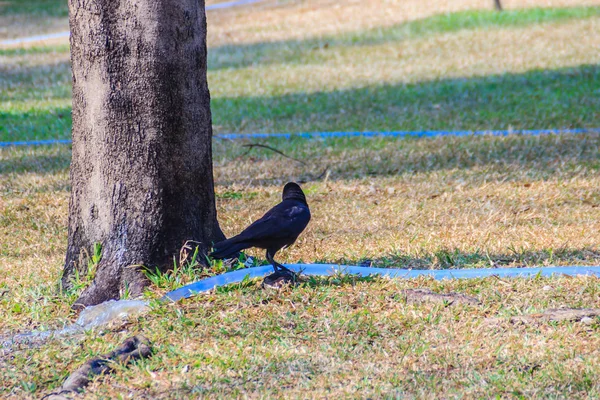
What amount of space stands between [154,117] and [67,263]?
0.93 meters

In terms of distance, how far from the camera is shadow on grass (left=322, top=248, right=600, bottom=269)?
5.01m

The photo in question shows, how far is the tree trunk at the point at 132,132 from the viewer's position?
4.42 metres

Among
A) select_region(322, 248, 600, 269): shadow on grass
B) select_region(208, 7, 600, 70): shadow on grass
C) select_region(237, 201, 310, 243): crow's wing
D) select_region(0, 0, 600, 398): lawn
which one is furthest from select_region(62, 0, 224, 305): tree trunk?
select_region(208, 7, 600, 70): shadow on grass

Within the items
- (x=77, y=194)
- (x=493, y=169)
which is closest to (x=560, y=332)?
(x=77, y=194)

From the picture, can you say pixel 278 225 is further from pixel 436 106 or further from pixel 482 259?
pixel 436 106

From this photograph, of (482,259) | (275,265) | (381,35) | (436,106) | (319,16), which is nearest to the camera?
(275,265)

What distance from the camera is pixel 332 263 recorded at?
16.7ft

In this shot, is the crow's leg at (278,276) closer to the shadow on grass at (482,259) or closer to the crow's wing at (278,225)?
the crow's wing at (278,225)

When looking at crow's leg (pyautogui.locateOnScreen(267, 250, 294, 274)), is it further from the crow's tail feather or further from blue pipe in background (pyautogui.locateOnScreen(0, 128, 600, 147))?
blue pipe in background (pyautogui.locateOnScreen(0, 128, 600, 147))

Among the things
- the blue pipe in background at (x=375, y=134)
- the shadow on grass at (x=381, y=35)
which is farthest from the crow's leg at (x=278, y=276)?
the shadow on grass at (x=381, y=35)

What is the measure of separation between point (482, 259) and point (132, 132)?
213 cm

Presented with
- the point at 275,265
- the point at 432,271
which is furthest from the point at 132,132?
→ the point at 432,271

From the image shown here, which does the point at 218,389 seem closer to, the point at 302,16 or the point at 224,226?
the point at 224,226

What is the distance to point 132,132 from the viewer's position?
14.6 ft
